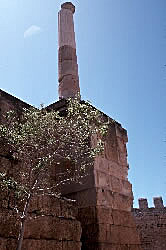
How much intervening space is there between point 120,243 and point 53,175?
204 cm

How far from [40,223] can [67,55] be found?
739 cm

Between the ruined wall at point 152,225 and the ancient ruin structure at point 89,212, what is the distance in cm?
904

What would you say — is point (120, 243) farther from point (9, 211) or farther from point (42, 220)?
point (9, 211)

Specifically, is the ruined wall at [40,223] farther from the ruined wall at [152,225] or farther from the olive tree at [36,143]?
the ruined wall at [152,225]

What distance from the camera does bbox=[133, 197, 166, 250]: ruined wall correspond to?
15036 mm

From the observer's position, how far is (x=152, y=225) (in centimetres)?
1566

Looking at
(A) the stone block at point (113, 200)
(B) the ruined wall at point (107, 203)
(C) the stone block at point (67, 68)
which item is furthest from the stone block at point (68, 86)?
(A) the stone block at point (113, 200)

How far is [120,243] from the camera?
5.88 m

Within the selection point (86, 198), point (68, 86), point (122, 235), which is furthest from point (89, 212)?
point (68, 86)

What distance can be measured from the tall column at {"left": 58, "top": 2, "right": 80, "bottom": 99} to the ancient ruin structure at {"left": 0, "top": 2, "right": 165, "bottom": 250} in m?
2.48

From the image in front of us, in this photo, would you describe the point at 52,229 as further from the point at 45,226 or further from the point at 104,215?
the point at 104,215

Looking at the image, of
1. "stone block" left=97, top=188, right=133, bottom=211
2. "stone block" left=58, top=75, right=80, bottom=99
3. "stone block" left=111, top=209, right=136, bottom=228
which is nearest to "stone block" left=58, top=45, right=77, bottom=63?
"stone block" left=58, top=75, right=80, bottom=99

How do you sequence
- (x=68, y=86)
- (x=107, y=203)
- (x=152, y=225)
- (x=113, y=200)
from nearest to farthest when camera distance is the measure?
(x=107, y=203)
(x=113, y=200)
(x=68, y=86)
(x=152, y=225)

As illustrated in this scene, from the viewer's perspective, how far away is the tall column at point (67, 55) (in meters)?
9.70
